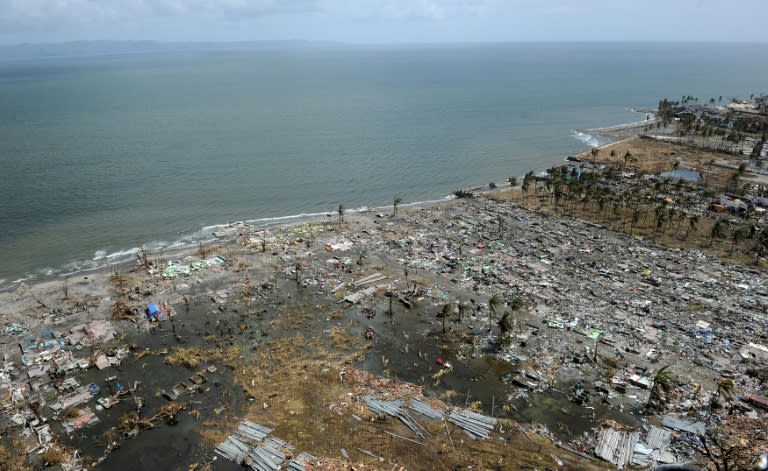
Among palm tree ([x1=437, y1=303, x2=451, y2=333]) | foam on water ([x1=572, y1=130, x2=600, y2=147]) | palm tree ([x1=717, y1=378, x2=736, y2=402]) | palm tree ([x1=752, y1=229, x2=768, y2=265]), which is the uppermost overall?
foam on water ([x1=572, y1=130, x2=600, y2=147])

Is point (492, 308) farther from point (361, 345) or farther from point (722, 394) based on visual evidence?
point (722, 394)

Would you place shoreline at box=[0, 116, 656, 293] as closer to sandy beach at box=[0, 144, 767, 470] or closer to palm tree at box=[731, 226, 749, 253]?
sandy beach at box=[0, 144, 767, 470]

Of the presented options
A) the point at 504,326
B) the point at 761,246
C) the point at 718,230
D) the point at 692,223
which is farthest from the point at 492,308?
the point at 761,246

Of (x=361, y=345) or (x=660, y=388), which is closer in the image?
(x=660, y=388)

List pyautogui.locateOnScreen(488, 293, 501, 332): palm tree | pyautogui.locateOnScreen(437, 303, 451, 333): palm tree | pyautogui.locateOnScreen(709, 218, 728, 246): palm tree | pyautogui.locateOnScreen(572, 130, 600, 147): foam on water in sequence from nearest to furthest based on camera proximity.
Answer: pyautogui.locateOnScreen(488, 293, 501, 332): palm tree
pyautogui.locateOnScreen(437, 303, 451, 333): palm tree
pyautogui.locateOnScreen(709, 218, 728, 246): palm tree
pyautogui.locateOnScreen(572, 130, 600, 147): foam on water

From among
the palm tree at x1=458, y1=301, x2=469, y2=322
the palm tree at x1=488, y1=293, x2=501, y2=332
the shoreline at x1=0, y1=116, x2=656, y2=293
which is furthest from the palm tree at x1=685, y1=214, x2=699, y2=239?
the palm tree at x1=458, y1=301, x2=469, y2=322

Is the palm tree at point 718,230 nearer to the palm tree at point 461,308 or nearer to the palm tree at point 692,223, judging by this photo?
the palm tree at point 692,223

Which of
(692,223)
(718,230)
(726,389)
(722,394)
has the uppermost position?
(692,223)
